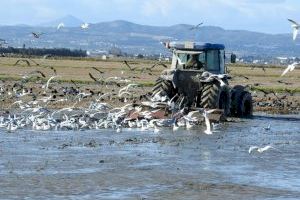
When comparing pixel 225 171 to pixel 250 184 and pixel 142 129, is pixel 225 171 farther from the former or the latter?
pixel 142 129

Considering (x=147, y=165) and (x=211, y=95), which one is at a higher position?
(x=211, y=95)

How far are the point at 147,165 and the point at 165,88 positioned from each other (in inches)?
398

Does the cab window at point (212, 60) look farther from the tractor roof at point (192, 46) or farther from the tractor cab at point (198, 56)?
the tractor roof at point (192, 46)

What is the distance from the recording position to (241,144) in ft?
64.7

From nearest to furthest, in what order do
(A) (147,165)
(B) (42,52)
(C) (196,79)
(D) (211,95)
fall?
(A) (147,165) → (D) (211,95) → (C) (196,79) → (B) (42,52)

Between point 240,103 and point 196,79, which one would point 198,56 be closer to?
point 196,79

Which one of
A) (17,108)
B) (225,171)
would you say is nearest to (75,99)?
(17,108)

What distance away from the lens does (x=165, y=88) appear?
25688 millimetres

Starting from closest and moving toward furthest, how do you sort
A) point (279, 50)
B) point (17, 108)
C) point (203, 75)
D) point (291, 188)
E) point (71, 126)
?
point (291, 188), point (71, 126), point (203, 75), point (17, 108), point (279, 50)

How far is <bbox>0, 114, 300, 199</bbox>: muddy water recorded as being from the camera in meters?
12.9

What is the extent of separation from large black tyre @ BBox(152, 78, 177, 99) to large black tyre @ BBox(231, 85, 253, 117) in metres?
2.35

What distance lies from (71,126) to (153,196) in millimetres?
9490

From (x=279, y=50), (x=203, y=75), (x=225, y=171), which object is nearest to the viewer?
(x=225, y=171)

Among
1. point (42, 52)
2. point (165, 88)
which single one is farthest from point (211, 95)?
point (42, 52)
